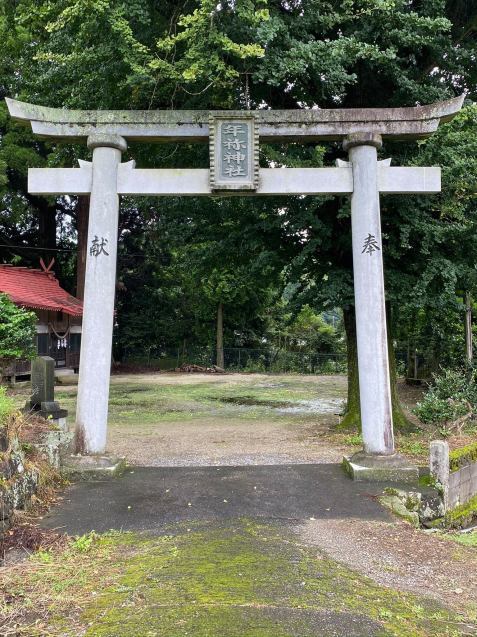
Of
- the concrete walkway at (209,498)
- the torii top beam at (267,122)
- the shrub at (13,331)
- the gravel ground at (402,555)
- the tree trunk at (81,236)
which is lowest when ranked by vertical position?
the gravel ground at (402,555)

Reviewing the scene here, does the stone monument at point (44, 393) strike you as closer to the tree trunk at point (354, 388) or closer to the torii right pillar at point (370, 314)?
the torii right pillar at point (370, 314)

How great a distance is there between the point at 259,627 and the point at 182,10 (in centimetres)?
834

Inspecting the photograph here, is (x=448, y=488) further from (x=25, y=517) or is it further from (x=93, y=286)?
(x=93, y=286)

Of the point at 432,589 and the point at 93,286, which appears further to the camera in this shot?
the point at 93,286

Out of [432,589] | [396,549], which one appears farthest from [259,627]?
[396,549]

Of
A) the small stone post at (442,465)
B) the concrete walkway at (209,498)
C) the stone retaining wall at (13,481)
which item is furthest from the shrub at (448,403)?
the stone retaining wall at (13,481)

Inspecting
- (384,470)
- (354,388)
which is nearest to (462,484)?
(384,470)

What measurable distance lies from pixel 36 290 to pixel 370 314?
17141 mm

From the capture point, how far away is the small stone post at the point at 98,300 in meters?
6.21

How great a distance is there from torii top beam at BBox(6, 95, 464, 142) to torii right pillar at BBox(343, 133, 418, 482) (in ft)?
0.92

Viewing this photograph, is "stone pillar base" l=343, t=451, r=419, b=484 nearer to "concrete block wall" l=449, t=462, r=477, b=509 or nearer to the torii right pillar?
A: the torii right pillar

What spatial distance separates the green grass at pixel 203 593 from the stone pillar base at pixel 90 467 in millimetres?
1826

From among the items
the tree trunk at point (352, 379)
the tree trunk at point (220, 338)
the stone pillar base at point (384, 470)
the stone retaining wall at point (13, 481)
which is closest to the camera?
the stone retaining wall at point (13, 481)

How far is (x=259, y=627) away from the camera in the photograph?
2867 mm
